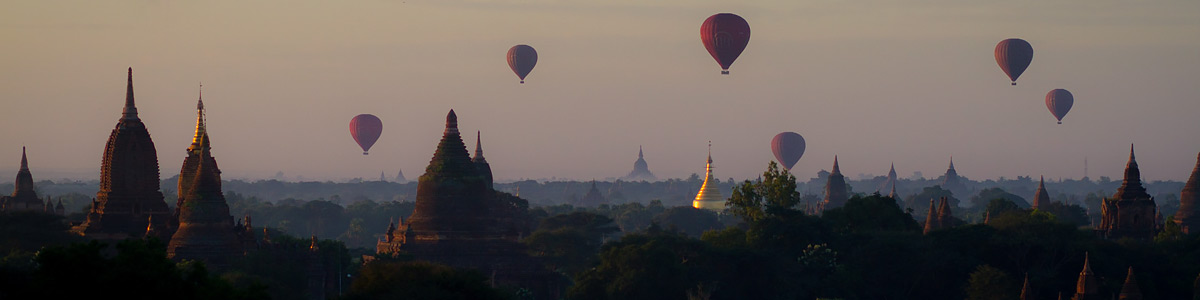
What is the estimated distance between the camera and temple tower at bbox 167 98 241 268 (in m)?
91.1

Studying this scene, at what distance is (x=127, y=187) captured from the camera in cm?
9975

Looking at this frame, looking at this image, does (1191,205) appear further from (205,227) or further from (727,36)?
(205,227)

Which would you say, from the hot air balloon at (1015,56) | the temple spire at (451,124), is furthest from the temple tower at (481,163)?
the hot air balloon at (1015,56)

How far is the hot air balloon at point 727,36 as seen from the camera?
156 meters

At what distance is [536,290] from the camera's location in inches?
3989

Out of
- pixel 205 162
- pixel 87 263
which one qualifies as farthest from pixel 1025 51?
pixel 87 263

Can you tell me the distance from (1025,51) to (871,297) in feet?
303

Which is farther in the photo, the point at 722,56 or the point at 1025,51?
the point at 1025,51

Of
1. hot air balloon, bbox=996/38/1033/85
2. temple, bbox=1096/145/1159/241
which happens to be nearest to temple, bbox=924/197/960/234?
temple, bbox=1096/145/1159/241

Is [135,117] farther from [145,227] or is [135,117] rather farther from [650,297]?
[650,297]

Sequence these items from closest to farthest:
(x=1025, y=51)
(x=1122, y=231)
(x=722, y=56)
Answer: (x=1122, y=231) < (x=722, y=56) < (x=1025, y=51)

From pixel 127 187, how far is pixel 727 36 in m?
64.6

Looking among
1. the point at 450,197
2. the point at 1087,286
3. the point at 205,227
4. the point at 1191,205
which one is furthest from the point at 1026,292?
the point at 1191,205

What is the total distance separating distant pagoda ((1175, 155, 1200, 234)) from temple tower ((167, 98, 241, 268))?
77.0 m
